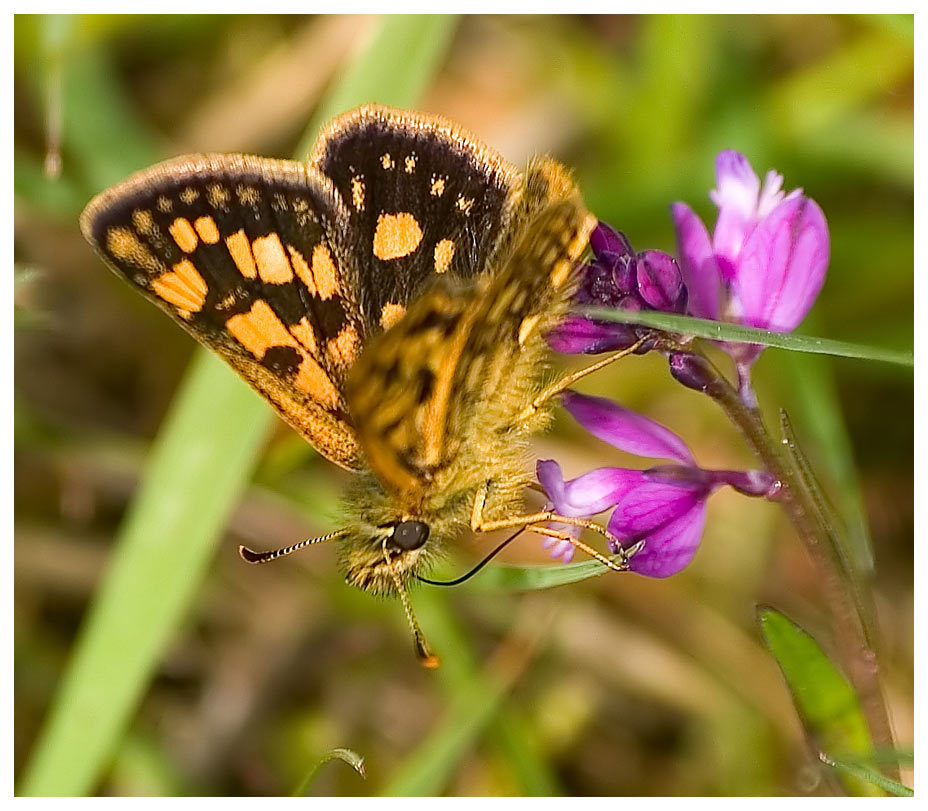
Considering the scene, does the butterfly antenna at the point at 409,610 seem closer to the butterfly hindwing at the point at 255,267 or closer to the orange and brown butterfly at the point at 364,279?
the orange and brown butterfly at the point at 364,279

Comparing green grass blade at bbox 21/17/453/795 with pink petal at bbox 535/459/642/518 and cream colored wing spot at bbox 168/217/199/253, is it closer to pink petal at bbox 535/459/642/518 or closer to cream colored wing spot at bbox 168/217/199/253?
cream colored wing spot at bbox 168/217/199/253

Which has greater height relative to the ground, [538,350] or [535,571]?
[538,350]

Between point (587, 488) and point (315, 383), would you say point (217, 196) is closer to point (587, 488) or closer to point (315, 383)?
point (315, 383)

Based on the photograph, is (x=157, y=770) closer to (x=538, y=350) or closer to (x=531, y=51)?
(x=538, y=350)

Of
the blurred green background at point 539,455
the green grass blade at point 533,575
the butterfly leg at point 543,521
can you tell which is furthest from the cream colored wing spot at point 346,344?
the blurred green background at point 539,455

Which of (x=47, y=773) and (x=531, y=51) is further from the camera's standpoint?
(x=531, y=51)
